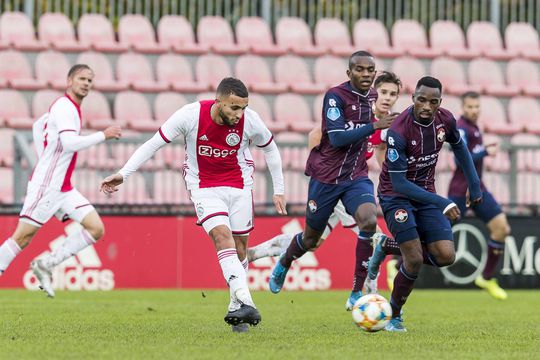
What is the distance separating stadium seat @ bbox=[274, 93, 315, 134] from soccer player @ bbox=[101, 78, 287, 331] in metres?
9.55

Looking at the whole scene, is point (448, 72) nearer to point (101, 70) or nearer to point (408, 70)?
point (408, 70)

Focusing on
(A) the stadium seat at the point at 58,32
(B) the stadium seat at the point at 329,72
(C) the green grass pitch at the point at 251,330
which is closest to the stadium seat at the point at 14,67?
(A) the stadium seat at the point at 58,32

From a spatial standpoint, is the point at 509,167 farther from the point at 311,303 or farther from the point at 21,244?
the point at 21,244

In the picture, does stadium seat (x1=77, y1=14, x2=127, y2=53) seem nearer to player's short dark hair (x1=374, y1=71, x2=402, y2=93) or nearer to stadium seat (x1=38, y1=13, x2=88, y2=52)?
stadium seat (x1=38, y1=13, x2=88, y2=52)

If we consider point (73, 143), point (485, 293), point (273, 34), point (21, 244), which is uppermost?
point (273, 34)

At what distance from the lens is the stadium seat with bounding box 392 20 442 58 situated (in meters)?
21.0

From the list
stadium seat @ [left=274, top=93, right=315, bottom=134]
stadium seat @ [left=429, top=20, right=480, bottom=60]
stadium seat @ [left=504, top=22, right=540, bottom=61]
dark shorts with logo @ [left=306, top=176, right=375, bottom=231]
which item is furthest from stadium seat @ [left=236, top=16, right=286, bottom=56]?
dark shorts with logo @ [left=306, top=176, right=375, bottom=231]

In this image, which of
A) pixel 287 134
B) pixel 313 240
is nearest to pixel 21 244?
pixel 313 240

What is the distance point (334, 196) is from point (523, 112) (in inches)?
418

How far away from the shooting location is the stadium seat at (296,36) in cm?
2036

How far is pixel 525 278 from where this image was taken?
1628 centimetres

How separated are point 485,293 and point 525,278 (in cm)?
77

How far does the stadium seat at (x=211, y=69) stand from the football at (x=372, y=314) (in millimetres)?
11018

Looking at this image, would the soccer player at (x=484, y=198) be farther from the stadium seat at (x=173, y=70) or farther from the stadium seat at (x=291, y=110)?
the stadium seat at (x=173, y=70)
